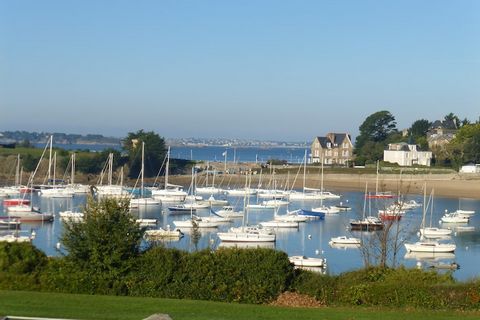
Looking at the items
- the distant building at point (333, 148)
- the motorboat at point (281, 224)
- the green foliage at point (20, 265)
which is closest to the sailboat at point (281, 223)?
the motorboat at point (281, 224)

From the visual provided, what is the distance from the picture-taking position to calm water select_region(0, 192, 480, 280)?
47.9 m

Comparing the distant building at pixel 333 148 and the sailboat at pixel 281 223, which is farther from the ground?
the distant building at pixel 333 148

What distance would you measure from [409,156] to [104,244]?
111604 millimetres

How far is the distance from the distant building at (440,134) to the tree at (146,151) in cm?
4449

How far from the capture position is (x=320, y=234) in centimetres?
6191

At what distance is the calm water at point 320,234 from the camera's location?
47875mm

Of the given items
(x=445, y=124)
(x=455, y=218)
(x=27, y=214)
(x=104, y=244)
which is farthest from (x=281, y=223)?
(x=445, y=124)

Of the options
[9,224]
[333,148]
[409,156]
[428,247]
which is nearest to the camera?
[428,247]

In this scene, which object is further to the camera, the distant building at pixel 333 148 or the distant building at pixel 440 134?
the distant building at pixel 333 148

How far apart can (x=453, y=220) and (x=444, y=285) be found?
179 ft

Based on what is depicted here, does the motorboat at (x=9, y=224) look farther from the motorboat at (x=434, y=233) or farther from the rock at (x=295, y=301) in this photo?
the rock at (x=295, y=301)

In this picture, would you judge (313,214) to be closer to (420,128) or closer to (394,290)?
(394,290)

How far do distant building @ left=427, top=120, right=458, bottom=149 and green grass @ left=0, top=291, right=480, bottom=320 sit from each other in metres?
121

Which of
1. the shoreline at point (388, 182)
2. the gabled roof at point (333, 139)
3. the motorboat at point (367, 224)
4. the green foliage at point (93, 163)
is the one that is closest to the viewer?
the motorboat at point (367, 224)
